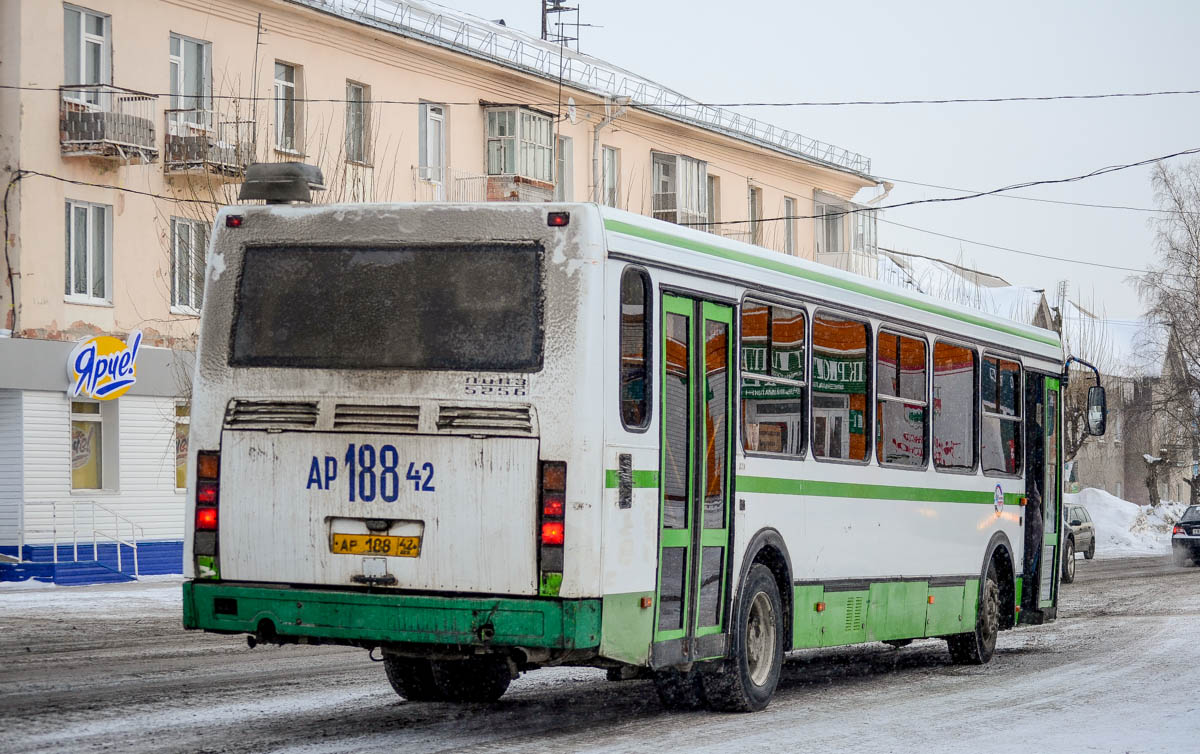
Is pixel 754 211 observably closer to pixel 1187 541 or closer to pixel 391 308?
pixel 1187 541

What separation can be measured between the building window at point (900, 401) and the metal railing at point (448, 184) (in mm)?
21260

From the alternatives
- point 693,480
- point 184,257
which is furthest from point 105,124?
point 693,480

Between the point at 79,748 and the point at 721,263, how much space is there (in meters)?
4.49

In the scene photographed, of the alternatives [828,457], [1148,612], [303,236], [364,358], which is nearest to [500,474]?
[364,358]

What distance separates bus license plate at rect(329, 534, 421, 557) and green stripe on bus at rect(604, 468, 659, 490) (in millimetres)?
1013

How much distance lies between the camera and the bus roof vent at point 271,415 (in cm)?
924

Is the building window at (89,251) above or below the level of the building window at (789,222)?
below

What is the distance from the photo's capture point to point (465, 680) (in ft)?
36.3

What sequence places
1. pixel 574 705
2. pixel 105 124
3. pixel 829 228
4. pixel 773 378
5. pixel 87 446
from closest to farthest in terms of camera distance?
pixel 773 378 → pixel 574 705 → pixel 105 124 → pixel 87 446 → pixel 829 228

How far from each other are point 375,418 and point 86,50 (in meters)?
21.1

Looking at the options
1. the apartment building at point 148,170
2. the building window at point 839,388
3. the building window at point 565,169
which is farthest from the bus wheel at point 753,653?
the building window at point 565,169

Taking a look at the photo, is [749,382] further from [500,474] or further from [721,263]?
[500,474]

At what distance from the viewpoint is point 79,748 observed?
862 cm

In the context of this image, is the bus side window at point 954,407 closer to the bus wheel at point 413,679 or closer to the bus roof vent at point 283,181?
the bus wheel at point 413,679
